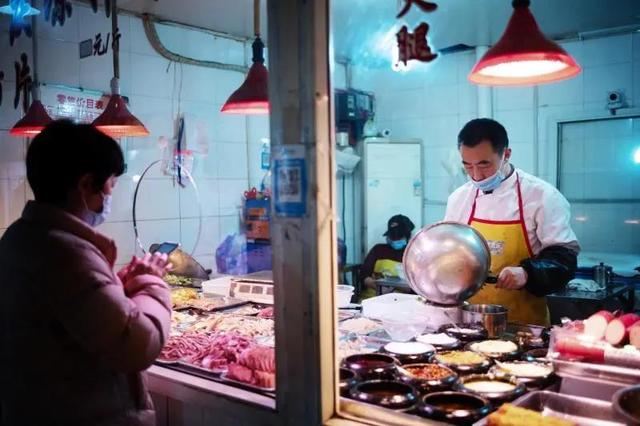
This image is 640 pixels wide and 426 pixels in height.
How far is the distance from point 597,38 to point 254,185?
12.4 feet

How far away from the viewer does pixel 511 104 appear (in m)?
6.57

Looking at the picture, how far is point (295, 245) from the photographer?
1.84 metres

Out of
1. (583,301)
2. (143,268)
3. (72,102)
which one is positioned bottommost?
(583,301)

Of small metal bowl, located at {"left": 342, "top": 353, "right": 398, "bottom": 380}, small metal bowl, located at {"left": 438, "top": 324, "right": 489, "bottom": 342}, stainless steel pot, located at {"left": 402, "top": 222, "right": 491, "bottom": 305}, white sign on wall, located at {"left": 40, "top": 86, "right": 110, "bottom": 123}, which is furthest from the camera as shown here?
white sign on wall, located at {"left": 40, "top": 86, "right": 110, "bottom": 123}

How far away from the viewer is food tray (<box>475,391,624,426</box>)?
6.23ft

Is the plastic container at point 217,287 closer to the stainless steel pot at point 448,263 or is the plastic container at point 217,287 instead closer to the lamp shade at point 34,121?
the lamp shade at point 34,121

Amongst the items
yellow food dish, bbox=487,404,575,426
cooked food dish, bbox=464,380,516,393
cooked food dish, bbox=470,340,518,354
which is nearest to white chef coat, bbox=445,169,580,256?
cooked food dish, bbox=470,340,518,354

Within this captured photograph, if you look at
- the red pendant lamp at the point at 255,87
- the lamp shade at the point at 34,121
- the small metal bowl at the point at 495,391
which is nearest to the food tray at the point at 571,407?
the small metal bowl at the point at 495,391

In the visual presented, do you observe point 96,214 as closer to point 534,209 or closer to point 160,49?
point 534,209

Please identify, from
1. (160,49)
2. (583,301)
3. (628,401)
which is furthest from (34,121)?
(583,301)

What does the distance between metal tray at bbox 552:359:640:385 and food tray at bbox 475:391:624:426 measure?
0.17 m

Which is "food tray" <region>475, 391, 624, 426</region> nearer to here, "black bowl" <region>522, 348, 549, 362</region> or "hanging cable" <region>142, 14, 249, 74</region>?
"black bowl" <region>522, 348, 549, 362</region>

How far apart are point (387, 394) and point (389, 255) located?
4393 millimetres

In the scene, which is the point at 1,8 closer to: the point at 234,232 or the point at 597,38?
the point at 234,232
